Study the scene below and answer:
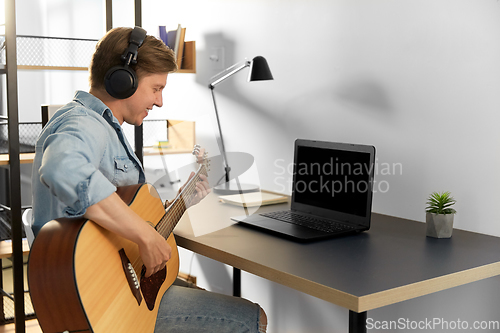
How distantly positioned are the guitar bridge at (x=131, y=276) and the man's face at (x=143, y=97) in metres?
0.40

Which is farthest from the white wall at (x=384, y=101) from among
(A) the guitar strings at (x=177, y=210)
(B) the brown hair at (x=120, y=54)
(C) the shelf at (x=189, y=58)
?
(B) the brown hair at (x=120, y=54)

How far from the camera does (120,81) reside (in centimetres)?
120

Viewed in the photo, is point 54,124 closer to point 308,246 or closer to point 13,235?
point 308,246

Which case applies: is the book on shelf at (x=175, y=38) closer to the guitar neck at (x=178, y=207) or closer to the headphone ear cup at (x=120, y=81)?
the guitar neck at (x=178, y=207)

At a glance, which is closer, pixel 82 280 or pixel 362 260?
pixel 82 280

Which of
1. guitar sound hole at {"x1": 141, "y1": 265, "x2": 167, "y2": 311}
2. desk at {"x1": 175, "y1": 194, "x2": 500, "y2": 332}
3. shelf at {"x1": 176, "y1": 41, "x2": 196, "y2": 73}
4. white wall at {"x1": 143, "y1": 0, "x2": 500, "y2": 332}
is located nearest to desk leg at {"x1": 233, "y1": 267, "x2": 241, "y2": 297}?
white wall at {"x1": 143, "y1": 0, "x2": 500, "y2": 332}

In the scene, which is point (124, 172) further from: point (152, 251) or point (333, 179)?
point (333, 179)

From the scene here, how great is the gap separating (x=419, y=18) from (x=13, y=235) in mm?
1676

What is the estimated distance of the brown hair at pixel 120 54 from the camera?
123cm

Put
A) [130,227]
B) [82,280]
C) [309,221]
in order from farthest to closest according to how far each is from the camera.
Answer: [309,221]
[130,227]
[82,280]

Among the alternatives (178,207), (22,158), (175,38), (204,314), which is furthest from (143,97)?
(175,38)

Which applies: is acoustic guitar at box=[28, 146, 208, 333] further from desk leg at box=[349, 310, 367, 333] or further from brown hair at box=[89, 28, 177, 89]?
desk leg at box=[349, 310, 367, 333]

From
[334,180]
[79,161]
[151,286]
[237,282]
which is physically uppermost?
[79,161]

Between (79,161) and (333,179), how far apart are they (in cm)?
85
